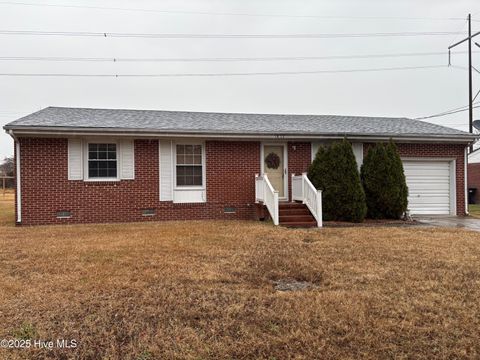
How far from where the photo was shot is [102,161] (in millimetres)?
12219

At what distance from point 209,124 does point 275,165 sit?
8.60 ft

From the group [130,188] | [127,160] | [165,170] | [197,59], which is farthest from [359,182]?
[197,59]

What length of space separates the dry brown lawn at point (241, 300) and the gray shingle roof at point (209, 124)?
4.81m

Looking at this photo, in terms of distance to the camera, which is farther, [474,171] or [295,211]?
[474,171]

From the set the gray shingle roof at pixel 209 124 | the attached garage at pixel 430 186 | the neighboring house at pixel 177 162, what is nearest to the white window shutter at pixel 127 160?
the neighboring house at pixel 177 162

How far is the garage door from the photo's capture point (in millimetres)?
14602

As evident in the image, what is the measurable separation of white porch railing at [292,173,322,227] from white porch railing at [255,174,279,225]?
3.60ft

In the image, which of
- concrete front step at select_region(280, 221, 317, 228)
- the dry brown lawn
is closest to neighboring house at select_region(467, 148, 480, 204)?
concrete front step at select_region(280, 221, 317, 228)

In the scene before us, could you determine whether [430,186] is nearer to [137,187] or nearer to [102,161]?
[137,187]

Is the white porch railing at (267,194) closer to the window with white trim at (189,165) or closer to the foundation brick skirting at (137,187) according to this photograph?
the foundation brick skirting at (137,187)

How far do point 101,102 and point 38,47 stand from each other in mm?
15927

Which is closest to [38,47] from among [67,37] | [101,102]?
[67,37]

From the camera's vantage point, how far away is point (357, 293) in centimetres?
477

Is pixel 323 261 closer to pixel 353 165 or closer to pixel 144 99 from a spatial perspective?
pixel 353 165
